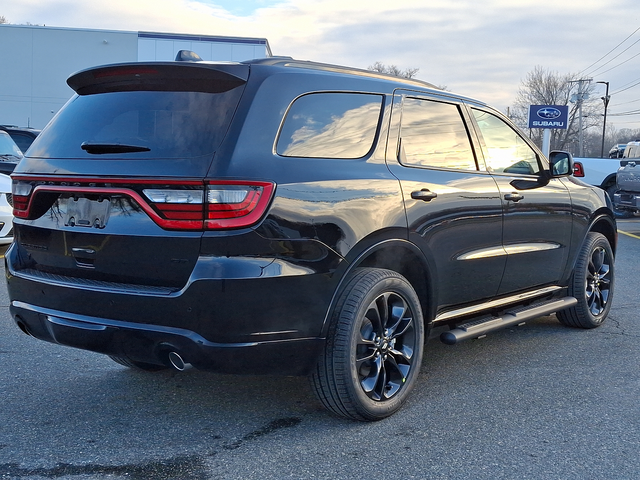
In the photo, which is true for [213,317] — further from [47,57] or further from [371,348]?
[47,57]

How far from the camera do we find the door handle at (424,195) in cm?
379

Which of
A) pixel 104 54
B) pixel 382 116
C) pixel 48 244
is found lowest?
pixel 48 244

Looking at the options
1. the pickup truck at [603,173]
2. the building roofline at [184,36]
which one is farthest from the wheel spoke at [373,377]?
the building roofline at [184,36]

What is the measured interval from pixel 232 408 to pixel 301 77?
5.75 feet

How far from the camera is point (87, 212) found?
3246mm

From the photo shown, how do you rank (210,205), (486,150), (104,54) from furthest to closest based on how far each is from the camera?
(104,54) → (486,150) → (210,205)

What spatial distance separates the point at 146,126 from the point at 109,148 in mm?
197

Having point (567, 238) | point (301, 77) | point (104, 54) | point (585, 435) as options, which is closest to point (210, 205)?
point (301, 77)

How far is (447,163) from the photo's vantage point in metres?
4.20

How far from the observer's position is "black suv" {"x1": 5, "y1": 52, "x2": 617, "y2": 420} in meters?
3.04

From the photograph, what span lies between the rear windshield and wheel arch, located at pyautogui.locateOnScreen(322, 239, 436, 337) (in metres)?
0.88

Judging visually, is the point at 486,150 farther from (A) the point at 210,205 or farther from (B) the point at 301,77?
(A) the point at 210,205

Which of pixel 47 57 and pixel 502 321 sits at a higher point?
pixel 47 57

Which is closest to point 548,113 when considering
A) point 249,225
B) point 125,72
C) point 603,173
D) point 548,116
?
point 548,116
